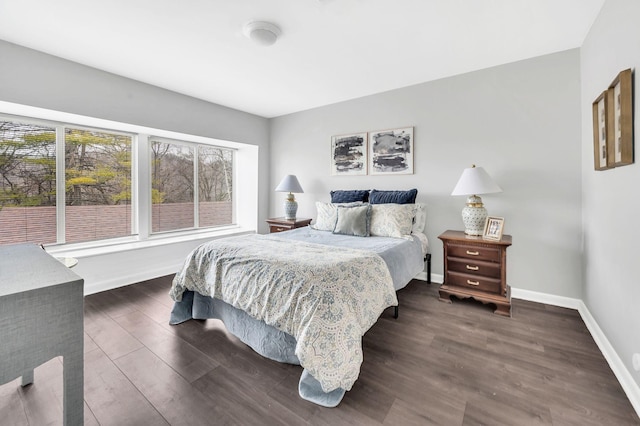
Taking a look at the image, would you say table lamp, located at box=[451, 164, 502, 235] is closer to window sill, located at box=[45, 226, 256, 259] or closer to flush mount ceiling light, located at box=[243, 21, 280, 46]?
flush mount ceiling light, located at box=[243, 21, 280, 46]

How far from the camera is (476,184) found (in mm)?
2574

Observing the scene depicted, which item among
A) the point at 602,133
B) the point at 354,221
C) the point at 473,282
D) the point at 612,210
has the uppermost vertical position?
the point at 602,133

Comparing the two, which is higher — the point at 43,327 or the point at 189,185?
the point at 189,185

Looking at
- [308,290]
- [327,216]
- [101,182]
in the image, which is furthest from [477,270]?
[101,182]

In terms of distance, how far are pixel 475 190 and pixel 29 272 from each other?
3036 millimetres

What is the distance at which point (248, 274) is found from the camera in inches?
73.7

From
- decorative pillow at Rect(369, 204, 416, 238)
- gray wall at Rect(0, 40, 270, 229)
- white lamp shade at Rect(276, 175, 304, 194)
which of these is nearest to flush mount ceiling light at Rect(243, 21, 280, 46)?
gray wall at Rect(0, 40, 270, 229)

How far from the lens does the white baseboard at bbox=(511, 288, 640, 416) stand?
1.46 meters

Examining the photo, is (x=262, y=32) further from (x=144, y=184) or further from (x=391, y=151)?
(x=144, y=184)

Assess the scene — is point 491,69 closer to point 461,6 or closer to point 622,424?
point 461,6

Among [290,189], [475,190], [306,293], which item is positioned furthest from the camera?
[290,189]

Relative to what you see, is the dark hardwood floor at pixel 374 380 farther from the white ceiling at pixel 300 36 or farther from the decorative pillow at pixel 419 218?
the white ceiling at pixel 300 36

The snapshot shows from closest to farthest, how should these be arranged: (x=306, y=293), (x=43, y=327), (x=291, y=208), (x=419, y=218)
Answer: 1. (x=43, y=327)
2. (x=306, y=293)
3. (x=419, y=218)
4. (x=291, y=208)

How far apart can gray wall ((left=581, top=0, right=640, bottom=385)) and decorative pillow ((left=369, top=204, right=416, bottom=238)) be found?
1469mm
